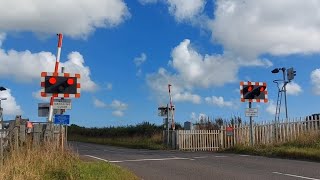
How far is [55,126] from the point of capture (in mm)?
16688

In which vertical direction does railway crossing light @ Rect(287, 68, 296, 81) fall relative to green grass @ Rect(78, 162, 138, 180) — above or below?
above

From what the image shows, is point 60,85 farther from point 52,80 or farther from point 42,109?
point 42,109

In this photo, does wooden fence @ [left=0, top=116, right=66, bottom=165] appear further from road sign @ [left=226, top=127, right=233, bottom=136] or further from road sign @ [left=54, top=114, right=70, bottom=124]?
road sign @ [left=226, top=127, right=233, bottom=136]

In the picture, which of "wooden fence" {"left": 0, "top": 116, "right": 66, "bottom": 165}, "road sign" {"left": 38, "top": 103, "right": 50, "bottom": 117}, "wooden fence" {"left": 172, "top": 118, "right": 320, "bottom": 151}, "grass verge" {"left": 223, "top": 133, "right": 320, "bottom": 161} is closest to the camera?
"wooden fence" {"left": 0, "top": 116, "right": 66, "bottom": 165}

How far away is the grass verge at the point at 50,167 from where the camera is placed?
10828mm

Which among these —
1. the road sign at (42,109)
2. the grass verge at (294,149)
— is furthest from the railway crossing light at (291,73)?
→ the road sign at (42,109)

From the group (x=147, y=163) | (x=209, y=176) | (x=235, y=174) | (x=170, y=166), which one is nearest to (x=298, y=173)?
(x=235, y=174)

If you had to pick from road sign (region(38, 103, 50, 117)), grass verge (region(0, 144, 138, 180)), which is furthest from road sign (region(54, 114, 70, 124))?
road sign (region(38, 103, 50, 117))

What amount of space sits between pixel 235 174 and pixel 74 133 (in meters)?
57.3

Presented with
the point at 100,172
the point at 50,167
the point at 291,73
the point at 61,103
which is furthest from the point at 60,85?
the point at 291,73

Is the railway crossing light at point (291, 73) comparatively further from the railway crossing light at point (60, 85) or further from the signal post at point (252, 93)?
the railway crossing light at point (60, 85)

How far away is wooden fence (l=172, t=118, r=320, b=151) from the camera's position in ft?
81.6

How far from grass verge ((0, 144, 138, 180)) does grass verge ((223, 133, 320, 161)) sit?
10097 millimetres

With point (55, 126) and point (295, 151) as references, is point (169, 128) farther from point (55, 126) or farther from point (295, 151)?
→ point (55, 126)
